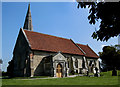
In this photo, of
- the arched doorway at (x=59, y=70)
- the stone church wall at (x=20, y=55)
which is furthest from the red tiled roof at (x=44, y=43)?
the arched doorway at (x=59, y=70)

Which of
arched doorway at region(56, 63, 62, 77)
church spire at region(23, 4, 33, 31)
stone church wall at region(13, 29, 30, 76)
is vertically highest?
church spire at region(23, 4, 33, 31)

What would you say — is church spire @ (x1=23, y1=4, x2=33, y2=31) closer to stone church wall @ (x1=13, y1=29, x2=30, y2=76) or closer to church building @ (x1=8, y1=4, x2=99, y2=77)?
church building @ (x1=8, y1=4, x2=99, y2=77)

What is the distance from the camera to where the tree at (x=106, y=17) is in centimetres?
407

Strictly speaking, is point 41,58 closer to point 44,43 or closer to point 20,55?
point 44,43

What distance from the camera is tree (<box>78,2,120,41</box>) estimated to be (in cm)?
407

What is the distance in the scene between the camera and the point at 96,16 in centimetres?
456

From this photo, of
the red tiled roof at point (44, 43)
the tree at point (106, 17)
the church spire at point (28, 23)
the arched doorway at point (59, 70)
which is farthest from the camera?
the church spire at point (28, 23)

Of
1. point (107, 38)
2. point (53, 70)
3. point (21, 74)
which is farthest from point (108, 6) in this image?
point (21, 74)

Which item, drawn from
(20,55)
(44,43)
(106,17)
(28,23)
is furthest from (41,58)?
(106,17)

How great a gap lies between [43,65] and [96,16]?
875 inches

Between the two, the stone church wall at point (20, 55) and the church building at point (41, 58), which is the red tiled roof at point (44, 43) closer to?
the church building at point (41, 58)

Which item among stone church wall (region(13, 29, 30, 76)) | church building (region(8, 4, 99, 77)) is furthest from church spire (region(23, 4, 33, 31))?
stone church wall (region(13, 29, 30, 76))

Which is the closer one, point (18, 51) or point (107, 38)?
point (107, 38)

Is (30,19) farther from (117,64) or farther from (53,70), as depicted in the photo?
(117,64)
